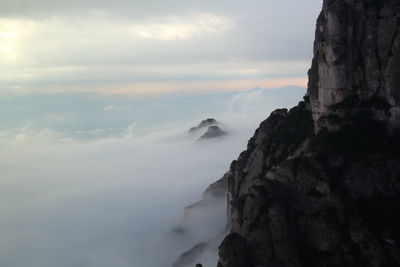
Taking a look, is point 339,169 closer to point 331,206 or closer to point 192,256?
point 331,206

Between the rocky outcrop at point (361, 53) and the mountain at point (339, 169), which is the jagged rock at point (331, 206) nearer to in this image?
the mountain at point (339, 169)

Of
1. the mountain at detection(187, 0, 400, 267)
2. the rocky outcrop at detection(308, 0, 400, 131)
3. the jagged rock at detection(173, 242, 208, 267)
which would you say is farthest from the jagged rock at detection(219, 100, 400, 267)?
the jagged rock at detection(173, 242, 208, 267)

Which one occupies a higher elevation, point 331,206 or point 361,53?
point 361,53

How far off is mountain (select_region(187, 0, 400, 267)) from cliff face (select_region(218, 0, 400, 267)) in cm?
13

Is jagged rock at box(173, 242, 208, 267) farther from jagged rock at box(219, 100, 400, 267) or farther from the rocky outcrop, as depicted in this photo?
the rocky outcrop

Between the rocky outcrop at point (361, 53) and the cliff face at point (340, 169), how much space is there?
6.1 inches

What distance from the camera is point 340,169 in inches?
2522

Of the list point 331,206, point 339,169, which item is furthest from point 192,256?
point 331,206

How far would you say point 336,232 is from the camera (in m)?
56.6

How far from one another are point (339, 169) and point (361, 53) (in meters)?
20.7

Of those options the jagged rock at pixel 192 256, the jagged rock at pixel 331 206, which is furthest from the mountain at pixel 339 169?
the jagged rock at pixel 192 256

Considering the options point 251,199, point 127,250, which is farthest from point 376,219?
point 127,250

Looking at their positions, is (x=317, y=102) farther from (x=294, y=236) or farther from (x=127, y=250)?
(x=127, y=250)

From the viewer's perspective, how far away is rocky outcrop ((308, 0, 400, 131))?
6912 cm
